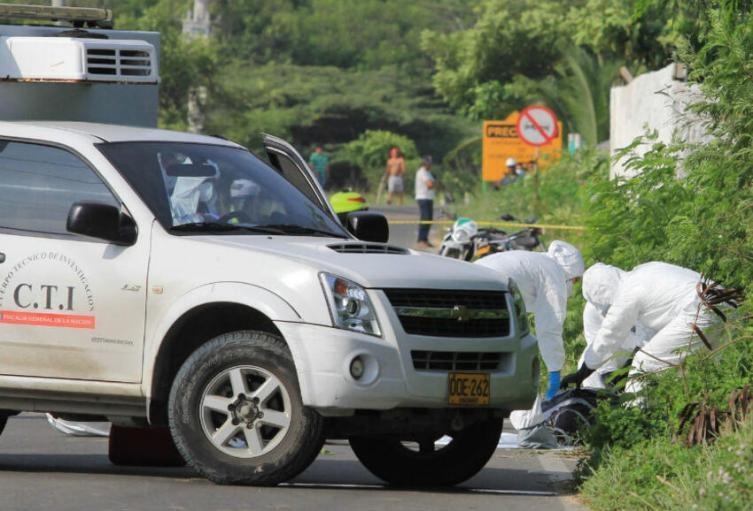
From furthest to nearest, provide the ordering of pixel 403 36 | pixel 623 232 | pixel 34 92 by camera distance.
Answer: pixel 403 36 → pixel 623 232 → pixel 34 92

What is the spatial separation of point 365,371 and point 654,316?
10.1ft

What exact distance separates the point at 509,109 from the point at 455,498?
153 feet

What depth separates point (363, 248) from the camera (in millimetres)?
9820

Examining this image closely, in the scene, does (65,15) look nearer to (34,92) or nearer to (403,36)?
(34,92)

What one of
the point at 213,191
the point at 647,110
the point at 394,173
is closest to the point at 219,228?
the point at 213,191

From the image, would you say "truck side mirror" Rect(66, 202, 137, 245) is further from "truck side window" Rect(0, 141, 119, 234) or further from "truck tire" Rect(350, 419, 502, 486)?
"truck tire" Rect(350, 419, 502, 486)

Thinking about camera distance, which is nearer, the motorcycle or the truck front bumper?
the truck front bumper

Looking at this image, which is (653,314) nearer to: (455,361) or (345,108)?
(455,361)

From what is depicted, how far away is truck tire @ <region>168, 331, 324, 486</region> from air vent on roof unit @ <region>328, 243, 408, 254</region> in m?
0.63

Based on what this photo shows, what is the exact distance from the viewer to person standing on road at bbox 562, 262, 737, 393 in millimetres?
11133

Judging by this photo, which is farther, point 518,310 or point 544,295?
point 544,295

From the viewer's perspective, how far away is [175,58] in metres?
55.3

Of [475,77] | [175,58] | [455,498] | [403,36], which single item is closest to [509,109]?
[475,77]

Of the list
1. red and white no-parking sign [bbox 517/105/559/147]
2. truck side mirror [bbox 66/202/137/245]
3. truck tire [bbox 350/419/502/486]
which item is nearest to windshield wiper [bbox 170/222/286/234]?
truck side mirror [bbox 66/202/137/245]
